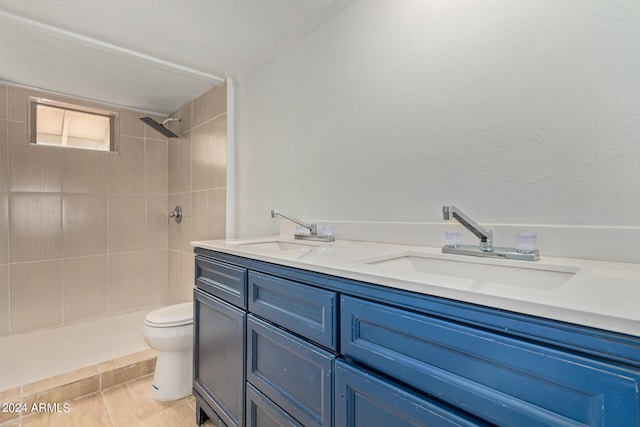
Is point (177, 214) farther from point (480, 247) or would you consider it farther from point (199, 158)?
point (480, 247)

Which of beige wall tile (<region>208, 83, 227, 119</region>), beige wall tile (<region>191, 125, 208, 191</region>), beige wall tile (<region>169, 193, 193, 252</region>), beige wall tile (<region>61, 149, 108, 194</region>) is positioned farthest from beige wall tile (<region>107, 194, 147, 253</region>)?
beige wall tile (<region>208, 83, 227, 119</region>)

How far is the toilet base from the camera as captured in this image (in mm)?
1796

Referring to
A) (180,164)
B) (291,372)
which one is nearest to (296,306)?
(291,372)

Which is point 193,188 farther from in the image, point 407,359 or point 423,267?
point 407,359

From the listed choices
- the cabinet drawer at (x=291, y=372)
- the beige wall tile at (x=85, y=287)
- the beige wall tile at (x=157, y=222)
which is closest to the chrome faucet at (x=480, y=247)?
the cabinet drawer at (x=291, y=372)

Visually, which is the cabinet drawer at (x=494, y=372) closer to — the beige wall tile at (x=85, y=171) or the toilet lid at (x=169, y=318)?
the toilet lid at (x=169, y=318)

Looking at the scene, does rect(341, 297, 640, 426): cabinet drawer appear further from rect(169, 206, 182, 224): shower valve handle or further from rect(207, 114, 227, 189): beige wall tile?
rect(169, 206, 182, 224): shower valve handle

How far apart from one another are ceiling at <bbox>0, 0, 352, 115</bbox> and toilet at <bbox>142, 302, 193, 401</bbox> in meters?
1.65

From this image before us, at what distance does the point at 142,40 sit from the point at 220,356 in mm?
1838

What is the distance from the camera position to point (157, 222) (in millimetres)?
3145

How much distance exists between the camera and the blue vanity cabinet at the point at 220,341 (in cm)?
123

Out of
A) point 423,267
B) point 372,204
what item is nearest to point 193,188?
point 372,204

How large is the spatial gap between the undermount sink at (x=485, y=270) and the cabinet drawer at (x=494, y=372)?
0.11 meters

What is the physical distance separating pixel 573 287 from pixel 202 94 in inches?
109
